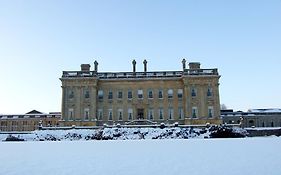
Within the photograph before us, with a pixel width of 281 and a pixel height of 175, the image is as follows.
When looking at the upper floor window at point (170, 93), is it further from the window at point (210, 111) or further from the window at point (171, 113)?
the window at point (210, 111)

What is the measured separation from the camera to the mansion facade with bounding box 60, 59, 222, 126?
46500mm

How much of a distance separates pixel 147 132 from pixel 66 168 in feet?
87.1

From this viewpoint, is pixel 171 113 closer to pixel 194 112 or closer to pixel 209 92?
pixel 194 112

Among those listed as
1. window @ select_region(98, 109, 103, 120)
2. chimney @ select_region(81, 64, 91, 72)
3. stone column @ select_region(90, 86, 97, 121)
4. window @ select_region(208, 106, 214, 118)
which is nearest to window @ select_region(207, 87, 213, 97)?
window @ select_region(208, 106, 214, 118)

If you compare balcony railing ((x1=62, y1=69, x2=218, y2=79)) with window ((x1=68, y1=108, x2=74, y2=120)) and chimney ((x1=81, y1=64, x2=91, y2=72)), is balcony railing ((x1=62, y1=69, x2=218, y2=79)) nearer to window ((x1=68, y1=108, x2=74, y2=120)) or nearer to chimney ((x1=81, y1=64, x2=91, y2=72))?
chimney ((x1=81, y1=64, x2=91, y2=72))

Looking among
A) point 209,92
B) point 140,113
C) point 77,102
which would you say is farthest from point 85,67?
point 209,92

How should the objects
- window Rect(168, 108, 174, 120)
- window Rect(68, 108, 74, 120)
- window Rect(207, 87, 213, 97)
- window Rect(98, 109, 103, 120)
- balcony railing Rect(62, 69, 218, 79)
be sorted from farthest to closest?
1. window Rect(98, 109, 103, 120)
2. window Rect(168, 108, 174, 120)
3. window Rect(68, 108, 74, 120)
4. balcony railing Rect(62, 69, 218, 79)
5. window Rect(207, 87, 213, 97)

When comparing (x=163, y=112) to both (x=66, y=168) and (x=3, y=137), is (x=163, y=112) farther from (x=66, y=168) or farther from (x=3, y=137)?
(x=66, y=168)

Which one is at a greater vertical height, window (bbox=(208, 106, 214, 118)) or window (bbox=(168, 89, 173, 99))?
window (bbox=(168, 89, 173, 99))

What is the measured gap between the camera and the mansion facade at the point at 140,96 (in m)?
→ 46.5

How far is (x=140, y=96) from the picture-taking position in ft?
158

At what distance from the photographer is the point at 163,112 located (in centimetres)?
4775

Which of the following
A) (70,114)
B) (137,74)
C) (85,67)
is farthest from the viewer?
(85,67)

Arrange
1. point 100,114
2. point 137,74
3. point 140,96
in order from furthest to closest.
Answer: point 137,74 < point 140,96 < point 100,114
